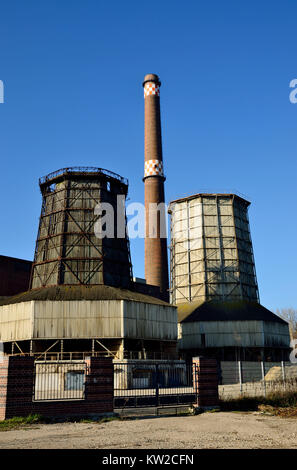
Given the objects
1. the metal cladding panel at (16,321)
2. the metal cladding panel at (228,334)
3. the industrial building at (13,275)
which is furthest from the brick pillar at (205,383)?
the industrial building at (13,275)

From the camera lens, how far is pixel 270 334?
51125 mm

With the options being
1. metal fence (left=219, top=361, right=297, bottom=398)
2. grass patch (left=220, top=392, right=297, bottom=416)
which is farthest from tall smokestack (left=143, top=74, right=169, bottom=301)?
grass patch (left=220, top=392, right=297, bottom=416)

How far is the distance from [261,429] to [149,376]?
22528 mm

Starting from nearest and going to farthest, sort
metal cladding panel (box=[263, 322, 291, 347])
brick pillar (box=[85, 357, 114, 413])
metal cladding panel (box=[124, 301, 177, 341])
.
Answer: brick pillar (box=[85, 357, 114, 413]), metal cladding panel (box=[124, 301, 177, 341]), metal cladding panel (box=[263, 322, 291, 347])

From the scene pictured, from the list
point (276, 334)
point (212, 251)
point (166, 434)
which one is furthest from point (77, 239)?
point (166, 434)

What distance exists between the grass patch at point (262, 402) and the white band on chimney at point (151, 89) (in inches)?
2123

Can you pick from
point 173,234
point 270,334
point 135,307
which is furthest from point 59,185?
point 270,334

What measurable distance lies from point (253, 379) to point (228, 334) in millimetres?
16855

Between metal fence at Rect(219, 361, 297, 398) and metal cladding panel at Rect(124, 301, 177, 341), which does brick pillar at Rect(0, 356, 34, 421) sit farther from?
metal cladding panel at Rect(124, 301, 177, 341)

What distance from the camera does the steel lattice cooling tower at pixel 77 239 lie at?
140 feet

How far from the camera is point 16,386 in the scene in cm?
1630

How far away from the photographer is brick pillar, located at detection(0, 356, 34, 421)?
1606 centimetres
